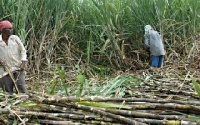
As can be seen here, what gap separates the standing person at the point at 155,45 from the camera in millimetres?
5770

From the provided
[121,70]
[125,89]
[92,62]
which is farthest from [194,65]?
[125,89]

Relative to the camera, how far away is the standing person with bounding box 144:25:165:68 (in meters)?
5.77

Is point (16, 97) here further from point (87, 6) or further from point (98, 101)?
point (87, 6)

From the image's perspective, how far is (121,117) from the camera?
168 cm

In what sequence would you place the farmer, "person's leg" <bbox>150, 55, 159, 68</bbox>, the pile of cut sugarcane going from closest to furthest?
the pile of cut sugarcane → the farmer → "person's leg" <bbox>150, 55, 159, 68</bbox>

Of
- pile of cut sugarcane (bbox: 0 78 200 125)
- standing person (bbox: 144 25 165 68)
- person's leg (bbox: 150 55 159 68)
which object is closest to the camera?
pile of cut sugarcane (bbox: 0 78 200 125)

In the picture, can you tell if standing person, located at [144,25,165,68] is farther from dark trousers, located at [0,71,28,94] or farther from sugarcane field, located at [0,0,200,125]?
dark trousers, located at [0,71,28,94]

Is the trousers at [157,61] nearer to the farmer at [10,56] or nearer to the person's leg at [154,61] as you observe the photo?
the person's leg at [154,61]

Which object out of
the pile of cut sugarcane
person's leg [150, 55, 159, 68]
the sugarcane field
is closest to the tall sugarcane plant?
the sugarcane field

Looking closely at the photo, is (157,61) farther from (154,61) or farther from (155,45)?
(155,45)

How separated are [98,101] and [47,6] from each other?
12.8ft

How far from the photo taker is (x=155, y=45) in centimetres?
588

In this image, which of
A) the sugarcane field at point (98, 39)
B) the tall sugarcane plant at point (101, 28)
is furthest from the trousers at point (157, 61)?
the tall sugarcane plant at point (101, 28)

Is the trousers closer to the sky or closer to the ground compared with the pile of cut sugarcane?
closer to the ground
